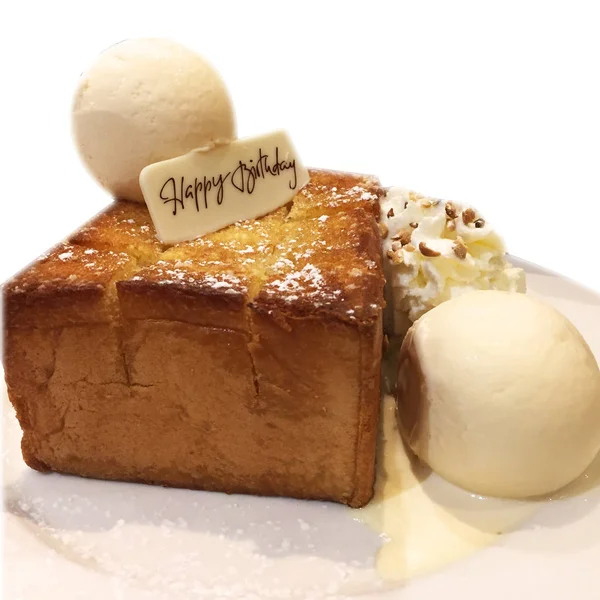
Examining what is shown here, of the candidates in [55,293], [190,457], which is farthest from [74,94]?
[190,457]

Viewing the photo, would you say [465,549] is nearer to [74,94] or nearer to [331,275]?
[331,275]

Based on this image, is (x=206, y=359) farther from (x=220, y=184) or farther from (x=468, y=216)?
(x=468, y=216)

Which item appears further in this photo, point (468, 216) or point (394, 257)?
point (468, 216)

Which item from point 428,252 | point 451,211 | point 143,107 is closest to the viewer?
point 143,107

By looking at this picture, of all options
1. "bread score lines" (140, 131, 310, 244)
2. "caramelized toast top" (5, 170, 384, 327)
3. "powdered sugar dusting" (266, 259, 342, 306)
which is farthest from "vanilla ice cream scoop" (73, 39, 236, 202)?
"powdered sugar dusting" (266, 259, 342, 306)

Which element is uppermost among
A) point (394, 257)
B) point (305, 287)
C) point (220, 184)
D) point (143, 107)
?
point (143, 107)

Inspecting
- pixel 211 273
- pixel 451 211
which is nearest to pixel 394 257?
pixel 451 211
